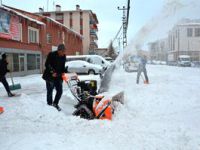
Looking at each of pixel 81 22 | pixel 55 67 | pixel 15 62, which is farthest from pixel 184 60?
pixel 55 67

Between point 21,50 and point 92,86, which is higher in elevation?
point 21,50

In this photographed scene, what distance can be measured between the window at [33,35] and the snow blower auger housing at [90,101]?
17931 millimetres

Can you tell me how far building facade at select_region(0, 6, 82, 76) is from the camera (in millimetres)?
18375

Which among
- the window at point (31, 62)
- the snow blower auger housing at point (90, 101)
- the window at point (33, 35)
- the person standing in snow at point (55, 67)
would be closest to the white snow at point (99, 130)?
the snow blower auger housing at point (90, 101)

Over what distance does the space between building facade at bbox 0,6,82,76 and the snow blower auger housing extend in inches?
539

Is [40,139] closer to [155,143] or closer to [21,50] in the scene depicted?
[155,143]

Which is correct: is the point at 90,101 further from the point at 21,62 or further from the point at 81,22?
the point at 81,22

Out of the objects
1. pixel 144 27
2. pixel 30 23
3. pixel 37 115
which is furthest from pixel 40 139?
pixel 30 23

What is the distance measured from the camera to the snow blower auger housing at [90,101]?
4.91 meters

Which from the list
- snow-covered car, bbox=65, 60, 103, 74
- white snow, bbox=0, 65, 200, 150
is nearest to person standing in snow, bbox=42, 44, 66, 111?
white snow, bbox=0, 65, 200, 150

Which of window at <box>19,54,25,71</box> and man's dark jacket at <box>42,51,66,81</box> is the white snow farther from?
window at <box>19,54,25,71</box>

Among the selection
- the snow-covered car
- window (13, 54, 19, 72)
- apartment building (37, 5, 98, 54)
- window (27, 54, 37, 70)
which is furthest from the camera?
apartment building (37, 5, 98, 54)

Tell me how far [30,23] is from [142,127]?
2005 cm

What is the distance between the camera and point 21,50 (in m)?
20.7
